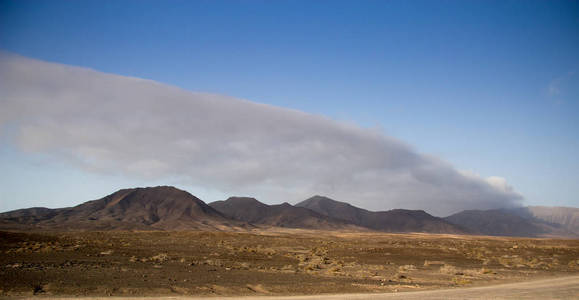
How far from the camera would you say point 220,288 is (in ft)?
65.2

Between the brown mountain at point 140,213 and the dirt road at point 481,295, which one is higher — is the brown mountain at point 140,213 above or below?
above

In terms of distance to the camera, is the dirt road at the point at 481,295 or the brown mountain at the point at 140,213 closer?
the dirt road at the point at 481,295

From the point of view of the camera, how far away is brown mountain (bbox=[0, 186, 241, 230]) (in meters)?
147

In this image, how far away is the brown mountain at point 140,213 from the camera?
14725 centimetres

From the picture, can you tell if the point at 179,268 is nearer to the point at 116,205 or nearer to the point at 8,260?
the point at 8,260

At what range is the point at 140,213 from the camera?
556 feet

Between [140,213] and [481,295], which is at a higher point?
[140,213]

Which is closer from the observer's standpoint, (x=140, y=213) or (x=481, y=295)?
(x=481, y=295)

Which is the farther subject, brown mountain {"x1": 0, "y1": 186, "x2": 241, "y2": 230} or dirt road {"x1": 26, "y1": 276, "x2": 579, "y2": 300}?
brown mountain {"x1": 0, "y1": 186, "x2": 241, "y2": 230}

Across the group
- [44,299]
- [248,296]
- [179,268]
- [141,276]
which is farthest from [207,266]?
[44,299]

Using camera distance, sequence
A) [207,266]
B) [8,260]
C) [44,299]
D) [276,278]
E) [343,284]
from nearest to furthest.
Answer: [44,299]
[343,284]
[276,278]
[8,260]
[207,266]

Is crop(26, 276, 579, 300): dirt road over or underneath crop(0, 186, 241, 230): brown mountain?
underneath

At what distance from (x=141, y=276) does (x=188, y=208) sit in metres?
163

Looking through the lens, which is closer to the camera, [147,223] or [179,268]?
[179,268]
